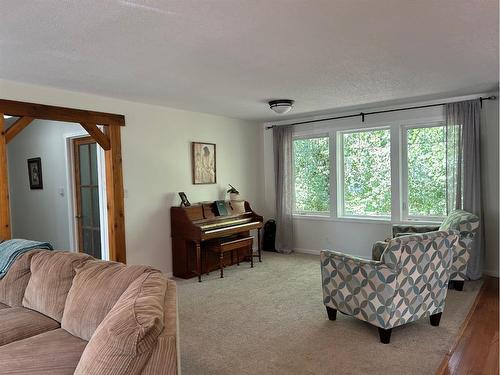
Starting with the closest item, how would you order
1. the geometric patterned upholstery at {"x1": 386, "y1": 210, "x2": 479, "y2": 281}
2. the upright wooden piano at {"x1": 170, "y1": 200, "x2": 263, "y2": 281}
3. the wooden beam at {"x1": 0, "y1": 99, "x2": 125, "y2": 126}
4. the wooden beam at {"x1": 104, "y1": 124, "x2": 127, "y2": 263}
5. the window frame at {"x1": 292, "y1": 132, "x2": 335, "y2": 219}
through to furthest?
the wooden beam at {"x1": 0, "y1": 99, "x2": 125, "y2": 126}, the geometric patterned upholstery at {"x1": 386, "y1": 210, "x2": 479, "y2": 281}, the wooden beam at {"x1": 104, "y1": 124, "x2": 127, "y2": 263}, the upright wooden piano at {"x1": 170, "y1": 200, "x2": 263, "y2": 281}, the window frame at {"x1": 292, "y1": 132, "x2": 335, "y2": 219}

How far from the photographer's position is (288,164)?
615cm

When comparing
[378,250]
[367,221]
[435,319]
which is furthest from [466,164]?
[435,319]

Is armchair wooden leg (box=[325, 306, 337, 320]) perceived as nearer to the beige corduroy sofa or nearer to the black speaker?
the beige corduroy sofa

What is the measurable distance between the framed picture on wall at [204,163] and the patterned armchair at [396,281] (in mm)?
2713

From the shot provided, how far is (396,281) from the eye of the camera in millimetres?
2770

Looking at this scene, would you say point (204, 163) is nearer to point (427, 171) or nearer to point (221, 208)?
point (221, 208)

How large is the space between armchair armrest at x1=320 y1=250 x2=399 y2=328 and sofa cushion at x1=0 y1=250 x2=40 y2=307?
228 cm

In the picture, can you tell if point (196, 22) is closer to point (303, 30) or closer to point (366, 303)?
point (303, 30)

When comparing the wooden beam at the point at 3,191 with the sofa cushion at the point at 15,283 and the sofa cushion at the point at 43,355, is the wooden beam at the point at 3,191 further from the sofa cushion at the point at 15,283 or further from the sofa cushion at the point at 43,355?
the sofa cushion at the point at 43,355

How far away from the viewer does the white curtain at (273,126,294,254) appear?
6.15 m

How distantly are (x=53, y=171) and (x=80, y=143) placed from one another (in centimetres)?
68

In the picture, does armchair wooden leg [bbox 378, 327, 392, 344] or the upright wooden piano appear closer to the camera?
armchair wooden leg [bbox 378, 327, 392, 344]

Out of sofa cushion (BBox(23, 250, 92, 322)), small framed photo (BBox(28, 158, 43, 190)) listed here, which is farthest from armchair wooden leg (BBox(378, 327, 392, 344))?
small framed photo (BBox(28, 158, 43, 190))

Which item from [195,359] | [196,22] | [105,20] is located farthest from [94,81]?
[195,359]
